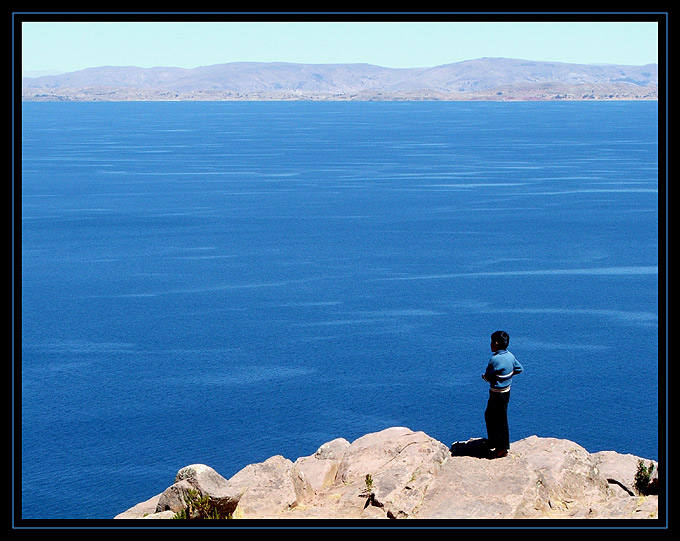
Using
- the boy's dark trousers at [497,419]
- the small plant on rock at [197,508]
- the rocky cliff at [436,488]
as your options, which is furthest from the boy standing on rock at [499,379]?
the small plant on rock at [197,508]

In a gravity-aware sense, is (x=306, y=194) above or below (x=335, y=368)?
above

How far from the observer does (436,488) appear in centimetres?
1281

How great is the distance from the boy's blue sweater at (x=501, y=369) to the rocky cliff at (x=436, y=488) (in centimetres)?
136

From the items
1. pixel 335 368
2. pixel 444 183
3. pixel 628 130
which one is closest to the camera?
pixel 335 368

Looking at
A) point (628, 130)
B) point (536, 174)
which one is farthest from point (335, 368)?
point (628, 130)

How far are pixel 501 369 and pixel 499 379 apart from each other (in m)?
0.20

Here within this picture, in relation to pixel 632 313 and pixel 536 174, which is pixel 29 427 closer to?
pixel 632 313

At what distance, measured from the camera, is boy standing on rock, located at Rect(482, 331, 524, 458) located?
40.7 ft

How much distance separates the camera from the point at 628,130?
19388cm

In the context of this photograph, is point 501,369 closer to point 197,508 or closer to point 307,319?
point 197,508

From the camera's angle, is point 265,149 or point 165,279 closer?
point 165,279

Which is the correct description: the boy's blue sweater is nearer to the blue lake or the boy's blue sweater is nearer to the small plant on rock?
the small plant on rock

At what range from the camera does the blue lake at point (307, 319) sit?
3759 cm
